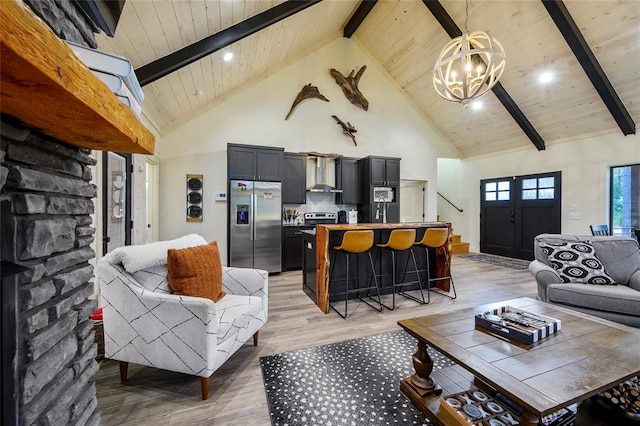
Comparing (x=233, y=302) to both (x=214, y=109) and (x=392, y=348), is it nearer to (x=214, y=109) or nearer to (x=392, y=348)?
(x=392, y=348)

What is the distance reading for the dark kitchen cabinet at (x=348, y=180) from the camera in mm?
5859

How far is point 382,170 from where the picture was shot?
19.2 feet

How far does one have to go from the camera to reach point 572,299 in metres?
2.58

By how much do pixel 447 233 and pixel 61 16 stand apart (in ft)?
13.2

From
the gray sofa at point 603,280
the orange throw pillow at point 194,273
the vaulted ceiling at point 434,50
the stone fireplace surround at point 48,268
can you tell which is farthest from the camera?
the vaulted ceiling at point 434,50

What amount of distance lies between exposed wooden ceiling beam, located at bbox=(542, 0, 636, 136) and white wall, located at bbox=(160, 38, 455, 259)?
10.5 feet

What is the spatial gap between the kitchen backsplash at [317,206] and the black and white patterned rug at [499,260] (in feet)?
10.6

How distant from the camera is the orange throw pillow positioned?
1.97 m

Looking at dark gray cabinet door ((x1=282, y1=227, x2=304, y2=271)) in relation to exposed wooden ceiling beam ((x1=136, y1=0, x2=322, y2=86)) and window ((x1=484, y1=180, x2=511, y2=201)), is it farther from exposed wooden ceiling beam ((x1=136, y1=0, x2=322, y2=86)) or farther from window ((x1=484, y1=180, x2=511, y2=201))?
window ((x1=484, y1=180, x2=511, y2=201))

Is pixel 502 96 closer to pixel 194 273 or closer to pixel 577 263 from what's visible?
pixel 577 263

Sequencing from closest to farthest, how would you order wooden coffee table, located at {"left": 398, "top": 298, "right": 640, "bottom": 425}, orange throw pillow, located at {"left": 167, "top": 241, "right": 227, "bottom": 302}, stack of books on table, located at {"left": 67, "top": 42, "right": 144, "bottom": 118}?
1. stack of books on table, located at {"left": 67, "top": 42, "right": 144, "bottom": 118}
2. wooden coffee table, located at {"left": 398, "top": 298, "right": 640, "bottom": 425}
3. orange throw pillow, located at {"left": 167, "top": 241, "right": 227, "bottom": 302}

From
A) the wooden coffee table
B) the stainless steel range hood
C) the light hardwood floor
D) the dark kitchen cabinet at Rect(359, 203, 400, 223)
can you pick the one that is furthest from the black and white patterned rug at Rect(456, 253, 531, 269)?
the wooden coffee table

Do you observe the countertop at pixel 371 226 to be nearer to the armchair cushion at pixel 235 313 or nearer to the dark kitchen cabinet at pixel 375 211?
the armchair cushion at pixel 235 313

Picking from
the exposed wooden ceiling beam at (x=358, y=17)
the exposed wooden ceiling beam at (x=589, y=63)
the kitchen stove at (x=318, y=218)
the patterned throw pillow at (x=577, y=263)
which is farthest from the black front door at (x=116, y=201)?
the exposed wooden ceiling beam at (x=589, y=63)
